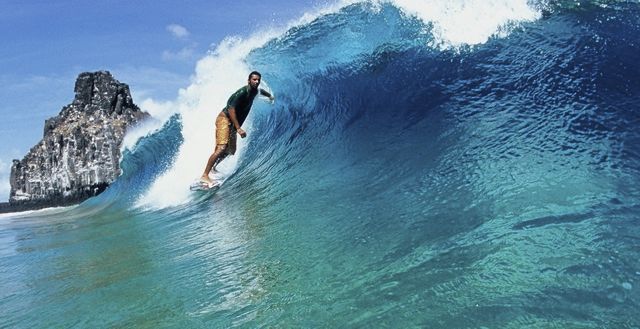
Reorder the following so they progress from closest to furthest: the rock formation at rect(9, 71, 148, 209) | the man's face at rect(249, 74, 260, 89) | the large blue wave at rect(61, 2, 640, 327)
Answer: the large blue wave at rect(61, 2, 640, 327) → the man's face at rect(249, 74, 260, 89) → the rock formation at rect(9, 71, 148, 209)

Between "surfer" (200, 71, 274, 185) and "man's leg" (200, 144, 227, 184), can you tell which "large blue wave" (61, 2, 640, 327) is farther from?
"surfer" (200, 71, 274, 185)

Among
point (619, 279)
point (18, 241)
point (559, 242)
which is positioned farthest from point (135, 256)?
point (18, 241)

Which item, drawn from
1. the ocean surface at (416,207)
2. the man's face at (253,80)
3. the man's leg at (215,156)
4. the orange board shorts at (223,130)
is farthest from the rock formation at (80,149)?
the man's face at (253,80)

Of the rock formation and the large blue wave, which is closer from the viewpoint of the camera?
the large blue wave

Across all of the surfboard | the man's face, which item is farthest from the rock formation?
the man's face

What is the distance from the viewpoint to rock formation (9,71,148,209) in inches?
1340

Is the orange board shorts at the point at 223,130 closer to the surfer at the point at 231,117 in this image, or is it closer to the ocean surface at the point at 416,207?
the surfer at the point at 231,117

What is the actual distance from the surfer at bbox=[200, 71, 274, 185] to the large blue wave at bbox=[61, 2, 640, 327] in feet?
1.80

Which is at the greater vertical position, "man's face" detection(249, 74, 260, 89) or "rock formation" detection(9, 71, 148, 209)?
"rock formation" detection(9, 71, 148, 209)

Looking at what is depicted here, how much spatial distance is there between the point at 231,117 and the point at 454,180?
4791 mm

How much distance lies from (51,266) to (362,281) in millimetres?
3828

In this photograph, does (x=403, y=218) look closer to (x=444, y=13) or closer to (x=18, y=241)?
(x=444, y=13)

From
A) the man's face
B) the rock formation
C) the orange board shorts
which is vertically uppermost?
the rock formation

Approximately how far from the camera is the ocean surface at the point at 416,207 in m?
2.61
